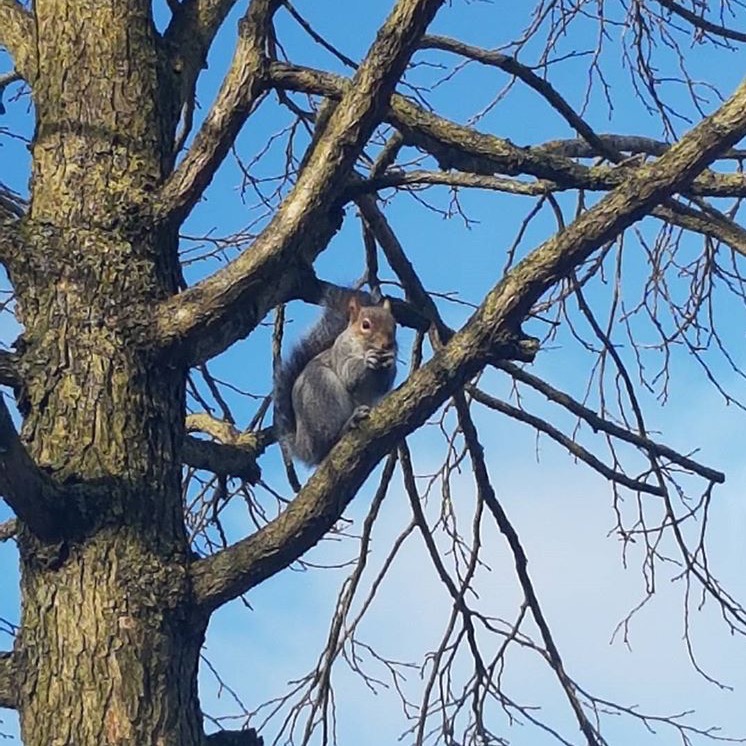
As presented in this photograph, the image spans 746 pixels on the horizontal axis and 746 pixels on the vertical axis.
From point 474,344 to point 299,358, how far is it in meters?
2.00

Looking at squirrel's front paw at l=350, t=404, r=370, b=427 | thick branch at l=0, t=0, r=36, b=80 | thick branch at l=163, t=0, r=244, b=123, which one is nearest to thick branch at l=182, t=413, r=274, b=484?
squirrel's front paw at l=350, t=404, r=370, b=427

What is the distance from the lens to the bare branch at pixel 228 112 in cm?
255

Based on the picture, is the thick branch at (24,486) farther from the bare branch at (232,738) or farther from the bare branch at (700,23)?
the bare branch at (700,23)

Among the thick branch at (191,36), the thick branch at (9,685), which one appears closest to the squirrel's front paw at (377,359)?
the thick branch at (191,36)

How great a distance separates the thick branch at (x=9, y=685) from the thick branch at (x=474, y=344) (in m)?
0.42

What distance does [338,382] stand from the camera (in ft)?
13.1

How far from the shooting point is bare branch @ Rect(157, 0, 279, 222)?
8.37 ft

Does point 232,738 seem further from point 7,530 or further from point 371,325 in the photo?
point 371,325

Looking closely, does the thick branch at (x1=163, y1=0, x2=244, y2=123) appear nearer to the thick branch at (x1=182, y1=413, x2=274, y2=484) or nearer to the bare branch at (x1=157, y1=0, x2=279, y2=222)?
the bare branch at (x1=157, y1=0, x2=279, y2=222)

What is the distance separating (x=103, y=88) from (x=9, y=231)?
1.29 ft

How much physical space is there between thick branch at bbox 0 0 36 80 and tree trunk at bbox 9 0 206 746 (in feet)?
0.23

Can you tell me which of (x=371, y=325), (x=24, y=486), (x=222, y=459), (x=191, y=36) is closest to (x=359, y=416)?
(x=222, y=459)

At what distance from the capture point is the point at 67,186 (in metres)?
2.77

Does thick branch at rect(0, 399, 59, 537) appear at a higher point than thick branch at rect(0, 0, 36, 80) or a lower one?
lower
